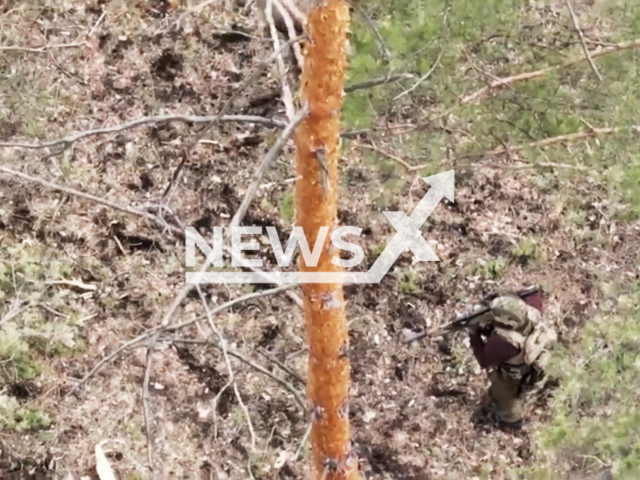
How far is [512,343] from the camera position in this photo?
3.30 meters

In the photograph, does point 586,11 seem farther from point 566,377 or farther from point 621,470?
point 621,470

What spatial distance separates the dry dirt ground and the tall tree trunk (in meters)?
0.82

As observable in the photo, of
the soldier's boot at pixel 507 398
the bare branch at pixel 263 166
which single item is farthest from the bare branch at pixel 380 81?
the soldier's boot at pixel 507 398

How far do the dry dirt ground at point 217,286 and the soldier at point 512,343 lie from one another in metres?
0.33

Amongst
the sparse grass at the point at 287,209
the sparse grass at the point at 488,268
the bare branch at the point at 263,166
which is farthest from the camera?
the sparse grass at the point at 287,209

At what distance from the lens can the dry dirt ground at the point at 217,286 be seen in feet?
12.1

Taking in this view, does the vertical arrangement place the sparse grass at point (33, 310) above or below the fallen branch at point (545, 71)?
below

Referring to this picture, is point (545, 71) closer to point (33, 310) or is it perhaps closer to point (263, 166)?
point (263, 166)

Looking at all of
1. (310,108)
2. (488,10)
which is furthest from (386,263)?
(310,108)

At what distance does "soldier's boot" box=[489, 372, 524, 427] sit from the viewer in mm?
3636

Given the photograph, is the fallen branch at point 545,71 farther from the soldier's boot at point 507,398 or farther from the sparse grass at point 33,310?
the sparse grass at point 33,310

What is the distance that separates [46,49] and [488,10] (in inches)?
126

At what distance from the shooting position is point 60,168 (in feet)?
15.0

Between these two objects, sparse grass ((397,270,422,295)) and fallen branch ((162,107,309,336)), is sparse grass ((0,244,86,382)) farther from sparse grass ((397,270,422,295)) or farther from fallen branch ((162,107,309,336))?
fallen branch ((162,107,309,336))
